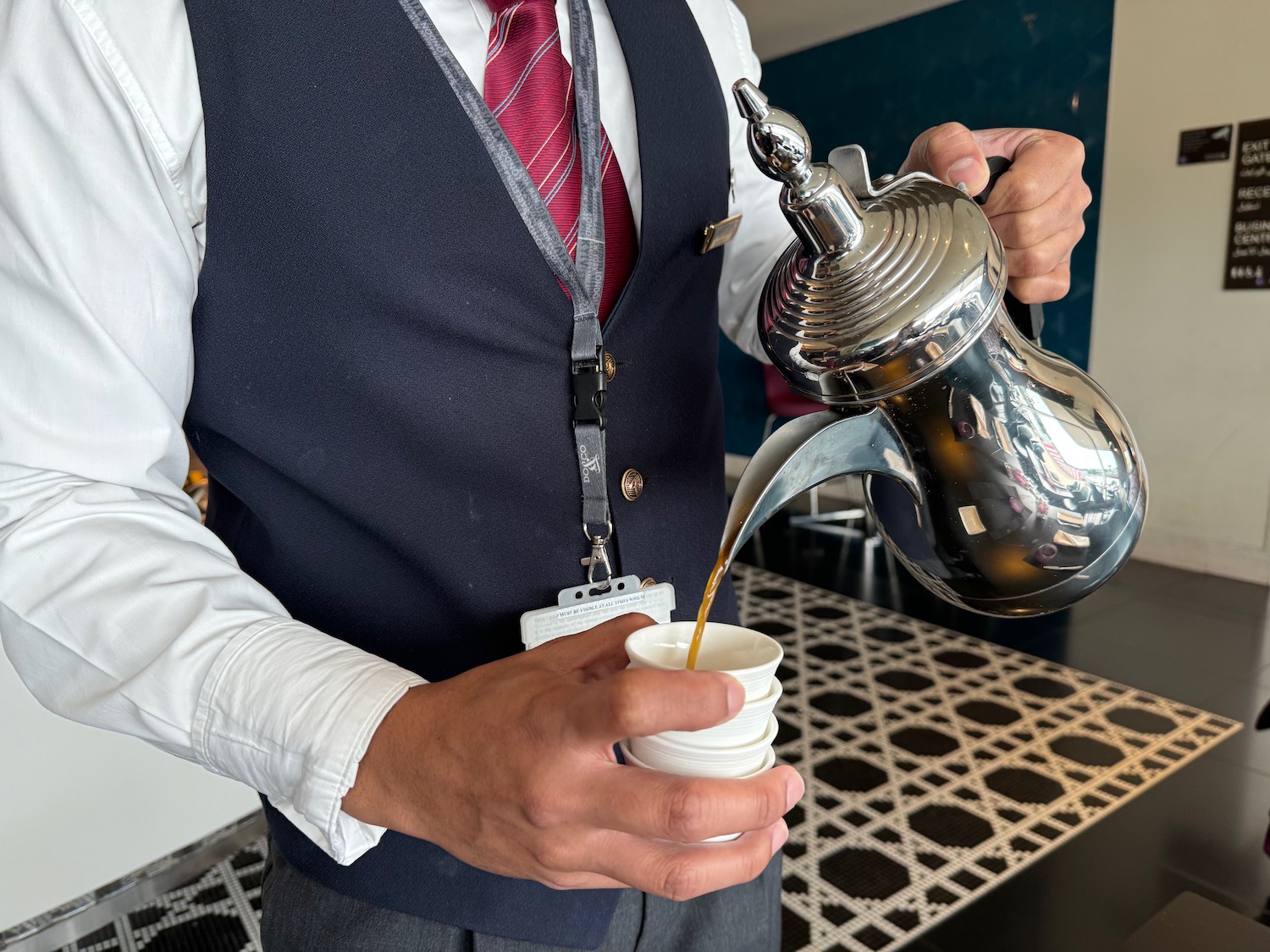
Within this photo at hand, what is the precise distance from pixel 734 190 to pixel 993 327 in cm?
46

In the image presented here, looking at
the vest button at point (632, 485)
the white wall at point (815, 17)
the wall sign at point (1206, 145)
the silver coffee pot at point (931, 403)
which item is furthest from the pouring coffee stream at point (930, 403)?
the white wall at point (815, 17)

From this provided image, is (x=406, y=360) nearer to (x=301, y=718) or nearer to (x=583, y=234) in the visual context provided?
(x=583, y=234)

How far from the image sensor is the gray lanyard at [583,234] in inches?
28.9

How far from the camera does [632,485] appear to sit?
0.81 meters

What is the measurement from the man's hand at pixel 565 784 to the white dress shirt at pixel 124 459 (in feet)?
0.13

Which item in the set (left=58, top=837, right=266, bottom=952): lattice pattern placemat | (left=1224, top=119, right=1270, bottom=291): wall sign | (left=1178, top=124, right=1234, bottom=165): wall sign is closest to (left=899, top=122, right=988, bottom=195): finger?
(left=58, top=837, right=266, bottom=952): lattice pattern placemat

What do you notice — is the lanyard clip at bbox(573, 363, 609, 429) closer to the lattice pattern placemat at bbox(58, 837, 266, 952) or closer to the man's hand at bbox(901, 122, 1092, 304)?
the man's hand at bbox(901, 122, 1092, 304)

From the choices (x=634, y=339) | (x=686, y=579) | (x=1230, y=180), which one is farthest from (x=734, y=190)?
(x=1230, y=180)

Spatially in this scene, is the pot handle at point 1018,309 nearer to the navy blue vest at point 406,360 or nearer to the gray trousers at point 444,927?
the navy blue vest at point 406,360

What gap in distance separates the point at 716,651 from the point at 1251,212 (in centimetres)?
480

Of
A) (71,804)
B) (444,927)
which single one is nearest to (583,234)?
(444,927)

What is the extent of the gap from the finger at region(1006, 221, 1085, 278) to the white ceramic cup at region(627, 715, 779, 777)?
0.47 metres

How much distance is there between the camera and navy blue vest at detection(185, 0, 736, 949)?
0.68m

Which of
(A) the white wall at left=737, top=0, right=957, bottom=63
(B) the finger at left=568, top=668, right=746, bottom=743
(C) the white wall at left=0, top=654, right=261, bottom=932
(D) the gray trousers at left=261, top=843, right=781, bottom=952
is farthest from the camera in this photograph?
(A) the white wall at left=737, top=0, right=957, bottom=63
